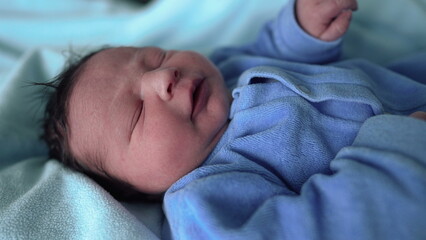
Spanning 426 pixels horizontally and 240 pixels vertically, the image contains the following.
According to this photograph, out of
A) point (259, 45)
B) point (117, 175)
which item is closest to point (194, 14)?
point (259, 45)

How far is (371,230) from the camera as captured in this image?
60 cm

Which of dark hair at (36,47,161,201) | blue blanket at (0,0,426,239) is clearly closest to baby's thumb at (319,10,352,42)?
blue blanket at (0,0,426,239)

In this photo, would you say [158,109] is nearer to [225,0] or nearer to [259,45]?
[259,45]

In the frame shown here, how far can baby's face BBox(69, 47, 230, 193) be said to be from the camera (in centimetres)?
80

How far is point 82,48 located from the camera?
4.10 feet

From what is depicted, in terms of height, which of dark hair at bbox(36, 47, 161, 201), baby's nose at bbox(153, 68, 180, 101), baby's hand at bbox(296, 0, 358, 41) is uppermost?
baby's hand at bbox(296, 0, 358, 41)

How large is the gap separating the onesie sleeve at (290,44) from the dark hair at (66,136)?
0.45m

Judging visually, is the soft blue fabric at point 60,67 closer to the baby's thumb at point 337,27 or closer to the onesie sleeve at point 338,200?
the onesie sleeve at point 338,200

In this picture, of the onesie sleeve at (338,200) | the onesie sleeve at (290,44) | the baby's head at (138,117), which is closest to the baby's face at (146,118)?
the baby's head at (138,117)

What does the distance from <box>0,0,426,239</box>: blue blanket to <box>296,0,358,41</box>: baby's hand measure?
23 centimetres

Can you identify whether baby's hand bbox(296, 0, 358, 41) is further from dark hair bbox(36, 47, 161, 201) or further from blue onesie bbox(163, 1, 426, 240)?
dark hair bbox(36, 47, 161, 201)

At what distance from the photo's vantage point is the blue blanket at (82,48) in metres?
0.78

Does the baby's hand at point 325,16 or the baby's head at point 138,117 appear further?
the baby's hand at point 325,16

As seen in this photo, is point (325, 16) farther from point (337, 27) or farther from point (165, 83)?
point (165, 83)
